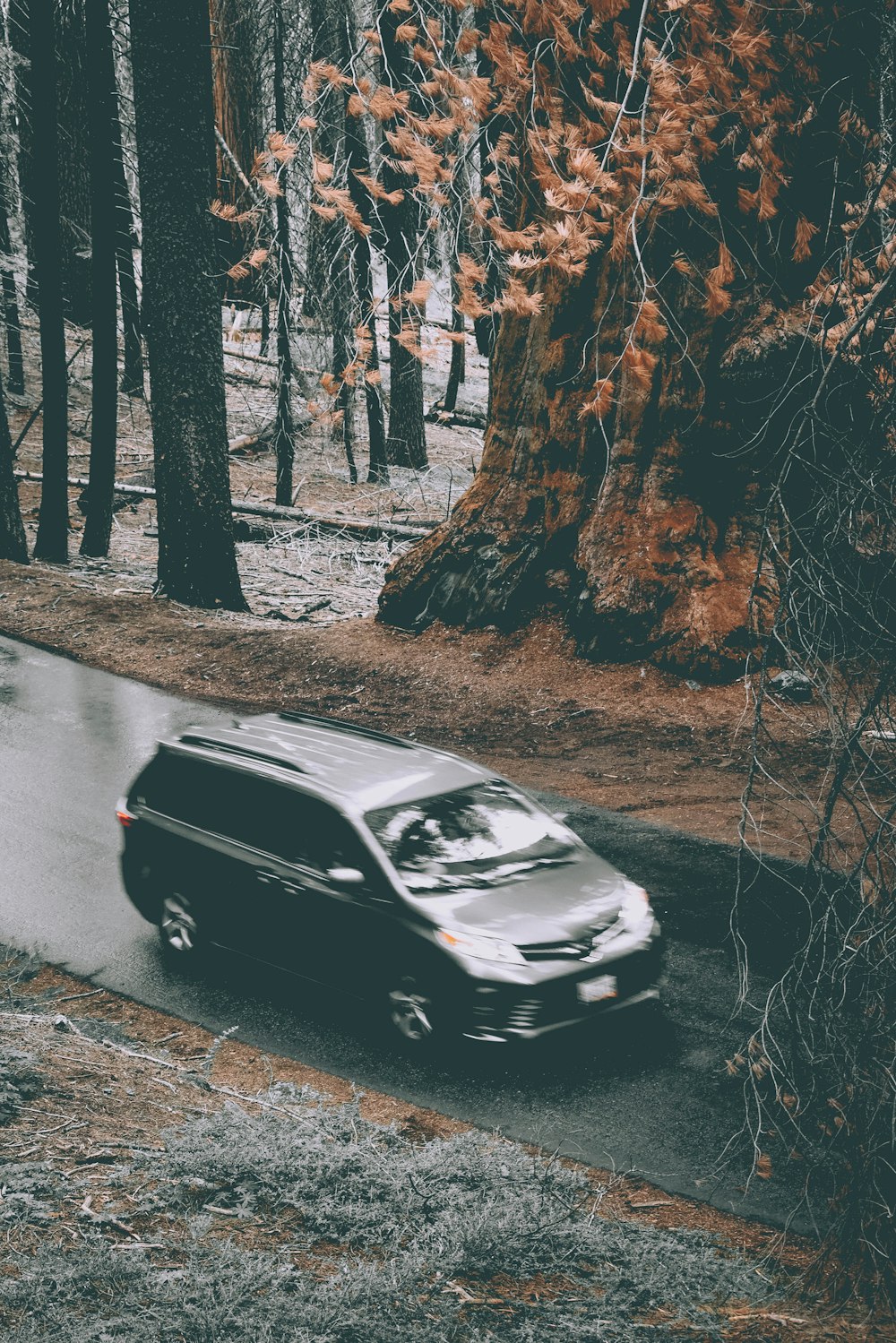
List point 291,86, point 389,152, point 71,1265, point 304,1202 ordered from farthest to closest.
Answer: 1. point 291,86
2. point 389,152
3. point 304,1202
4. point 71,1265

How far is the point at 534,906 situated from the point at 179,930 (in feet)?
9.02

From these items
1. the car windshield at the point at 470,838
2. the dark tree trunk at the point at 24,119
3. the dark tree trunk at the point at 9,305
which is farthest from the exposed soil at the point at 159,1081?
the dark tree trunk at the point at 24,119

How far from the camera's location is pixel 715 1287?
15.4ft

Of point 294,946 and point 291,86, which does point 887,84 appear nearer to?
point 294,946

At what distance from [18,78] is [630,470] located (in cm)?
2143

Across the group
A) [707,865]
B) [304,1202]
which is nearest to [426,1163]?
[304,1202]

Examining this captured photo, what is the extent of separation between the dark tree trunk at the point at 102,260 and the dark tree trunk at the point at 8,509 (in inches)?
69.6

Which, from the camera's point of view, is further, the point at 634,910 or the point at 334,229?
the point at 334,229

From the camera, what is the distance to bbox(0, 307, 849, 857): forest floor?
11305 mm

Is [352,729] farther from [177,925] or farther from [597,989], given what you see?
[597,989]

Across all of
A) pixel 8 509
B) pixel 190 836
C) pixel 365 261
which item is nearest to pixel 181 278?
pixel 365 261

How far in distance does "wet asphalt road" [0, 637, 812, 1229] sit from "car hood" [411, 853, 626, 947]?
0.65m

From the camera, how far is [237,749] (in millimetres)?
8047

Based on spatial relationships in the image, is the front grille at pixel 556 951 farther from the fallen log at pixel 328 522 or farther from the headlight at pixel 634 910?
the fallen log at pixel 328 522
